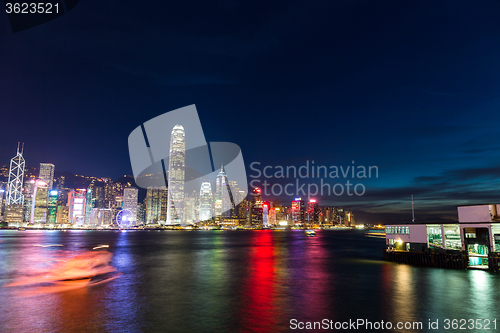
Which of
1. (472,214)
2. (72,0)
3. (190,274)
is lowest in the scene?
(190,274)

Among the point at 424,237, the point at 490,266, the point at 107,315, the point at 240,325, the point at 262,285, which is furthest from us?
the point at 424,237

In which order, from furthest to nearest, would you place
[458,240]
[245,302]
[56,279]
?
[458,240] < [56,279] < [245,302]

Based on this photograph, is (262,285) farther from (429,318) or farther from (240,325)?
(429,318)

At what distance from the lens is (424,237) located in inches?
2018

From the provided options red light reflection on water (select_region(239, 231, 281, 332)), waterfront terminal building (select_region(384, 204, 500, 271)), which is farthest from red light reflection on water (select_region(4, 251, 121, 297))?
waterfront terminal building (select_region(384, 204, 500, 271))

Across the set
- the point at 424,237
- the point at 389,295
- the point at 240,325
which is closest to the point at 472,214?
the point at 424,237

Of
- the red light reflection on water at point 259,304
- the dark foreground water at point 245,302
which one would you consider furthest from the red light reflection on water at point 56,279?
the red light reflection on water at point 259,304

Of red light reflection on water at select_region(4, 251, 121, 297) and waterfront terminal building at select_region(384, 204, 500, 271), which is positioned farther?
waterfront terminal building at select_region(384, 204, 500, 271)

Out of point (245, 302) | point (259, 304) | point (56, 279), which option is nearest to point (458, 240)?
point (259, 304)

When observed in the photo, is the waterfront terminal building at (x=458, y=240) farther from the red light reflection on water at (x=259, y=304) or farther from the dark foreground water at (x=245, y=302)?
the red light reflection on water at (x=259, y=304)

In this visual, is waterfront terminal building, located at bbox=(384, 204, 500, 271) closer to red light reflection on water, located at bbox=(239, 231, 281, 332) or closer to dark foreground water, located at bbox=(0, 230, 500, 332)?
dark foreground water, located at bbox=(0, 230, 500, 332)

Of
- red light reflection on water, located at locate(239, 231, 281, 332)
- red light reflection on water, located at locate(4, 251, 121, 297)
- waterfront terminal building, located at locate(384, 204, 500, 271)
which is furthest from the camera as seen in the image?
waterfront terminal building, located at locate(384, 204, 500, 271)

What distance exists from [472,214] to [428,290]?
1743 centimetres

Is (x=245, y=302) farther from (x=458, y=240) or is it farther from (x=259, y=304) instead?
(x=458, y=240)
